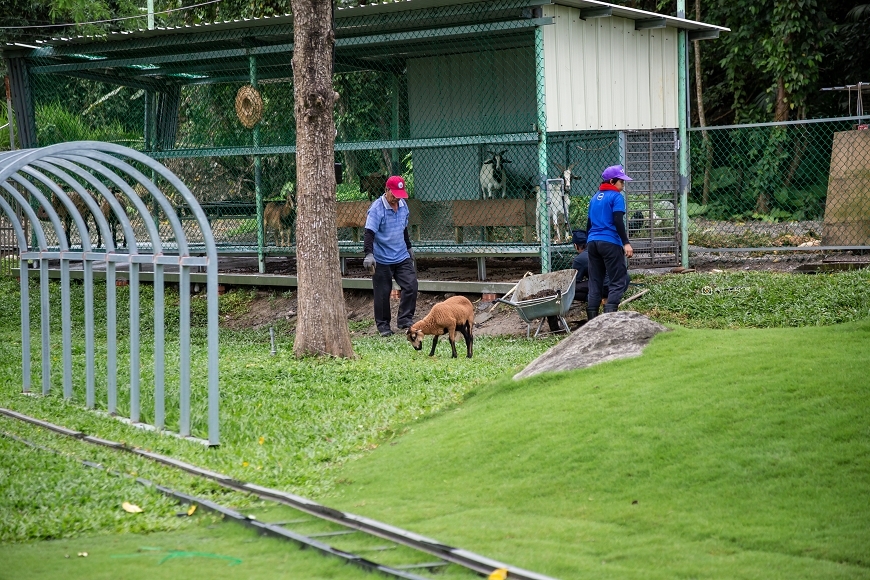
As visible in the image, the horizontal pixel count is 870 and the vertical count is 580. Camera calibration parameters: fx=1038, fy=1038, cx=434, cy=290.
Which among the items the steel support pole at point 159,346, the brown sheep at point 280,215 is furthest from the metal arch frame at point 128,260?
the brown sheep at point 280,215

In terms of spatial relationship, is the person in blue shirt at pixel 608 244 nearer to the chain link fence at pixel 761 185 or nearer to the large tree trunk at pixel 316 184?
the large tree trunk at pixel 316 184

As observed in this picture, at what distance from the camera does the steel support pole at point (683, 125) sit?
1554 cm

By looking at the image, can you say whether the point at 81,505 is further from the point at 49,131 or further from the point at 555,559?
A: the point at 49,131

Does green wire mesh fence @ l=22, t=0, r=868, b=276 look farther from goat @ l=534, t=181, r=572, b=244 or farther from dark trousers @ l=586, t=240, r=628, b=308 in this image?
dark trousers @ l=586, t=240, r=628, b=308

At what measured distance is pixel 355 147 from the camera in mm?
15594

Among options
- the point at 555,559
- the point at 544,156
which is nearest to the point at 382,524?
the point at 555,559

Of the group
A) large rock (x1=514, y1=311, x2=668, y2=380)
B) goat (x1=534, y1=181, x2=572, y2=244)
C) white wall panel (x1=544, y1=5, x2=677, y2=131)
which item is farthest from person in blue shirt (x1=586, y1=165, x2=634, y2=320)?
large rock (x1=514, y1=311, x2=668, y2=380)

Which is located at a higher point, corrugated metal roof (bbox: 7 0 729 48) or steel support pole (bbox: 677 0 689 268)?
corrugated metal roof (bbox: 7 0 729 48)

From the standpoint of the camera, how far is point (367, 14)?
15031 mm

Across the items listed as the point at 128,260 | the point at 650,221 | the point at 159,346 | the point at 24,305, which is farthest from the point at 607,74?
the point at 159,346

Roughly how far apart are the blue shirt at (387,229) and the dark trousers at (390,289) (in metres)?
0.12

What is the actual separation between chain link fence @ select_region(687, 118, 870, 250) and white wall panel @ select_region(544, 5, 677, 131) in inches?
122

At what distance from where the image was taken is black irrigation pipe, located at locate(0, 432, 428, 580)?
5.12 metres

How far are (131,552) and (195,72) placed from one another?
14.7 m
